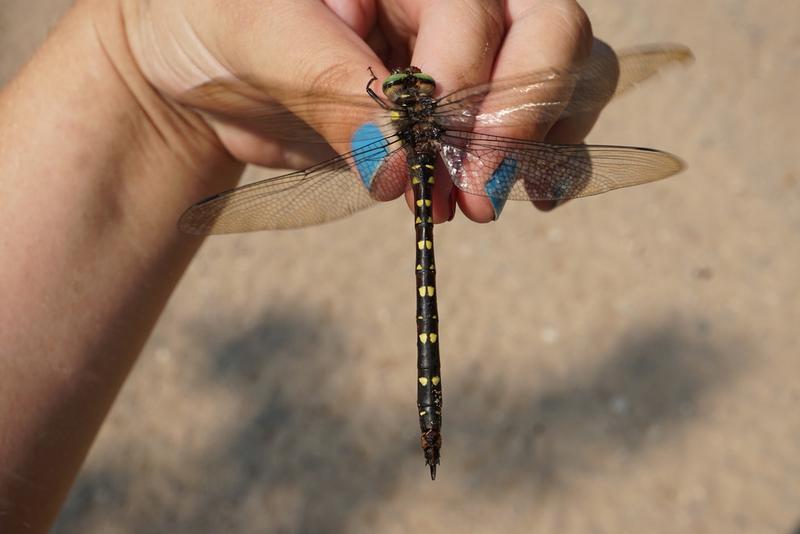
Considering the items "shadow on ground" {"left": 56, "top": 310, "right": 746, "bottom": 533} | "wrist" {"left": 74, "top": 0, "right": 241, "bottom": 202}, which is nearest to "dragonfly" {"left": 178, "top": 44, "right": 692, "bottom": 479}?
"wrist" {"left": 74, "top": 0, "right": 241, "bottom": 202}

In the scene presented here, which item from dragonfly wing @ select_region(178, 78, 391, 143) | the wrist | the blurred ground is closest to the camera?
dragonfly wing @ select_region(178, 78, 391, 143)

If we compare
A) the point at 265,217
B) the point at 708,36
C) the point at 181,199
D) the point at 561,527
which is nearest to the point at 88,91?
the point at 181,199

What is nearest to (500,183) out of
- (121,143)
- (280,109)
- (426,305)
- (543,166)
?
(543,166)

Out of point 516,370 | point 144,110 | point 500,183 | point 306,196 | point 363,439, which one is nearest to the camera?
point 500,183

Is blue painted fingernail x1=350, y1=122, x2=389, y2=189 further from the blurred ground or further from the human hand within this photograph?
the blurred ground

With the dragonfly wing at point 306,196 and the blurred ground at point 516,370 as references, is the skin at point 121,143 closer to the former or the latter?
the dragonfly wing at point 306,196

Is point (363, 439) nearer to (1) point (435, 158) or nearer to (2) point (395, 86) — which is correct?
(1) point (435, 158)

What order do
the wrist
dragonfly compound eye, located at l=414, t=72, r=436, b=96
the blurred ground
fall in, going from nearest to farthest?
dragonfly compound eye, located at l=414, t=72, r=436, b=96 → the wrist → the blurred ground

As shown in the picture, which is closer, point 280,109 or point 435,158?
point 435,158
